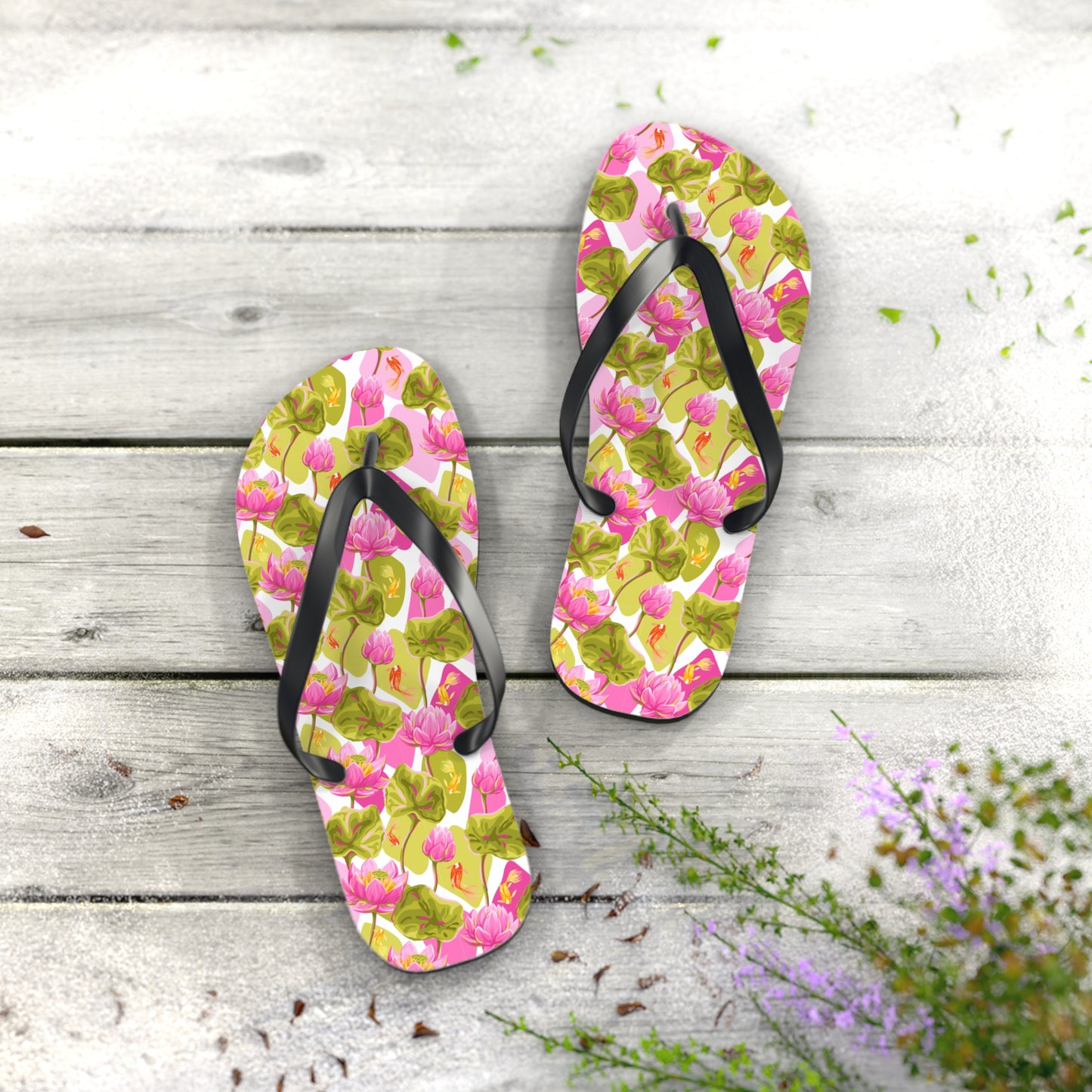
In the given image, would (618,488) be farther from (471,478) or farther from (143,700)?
(143,700)

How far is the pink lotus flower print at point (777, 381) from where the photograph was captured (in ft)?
2.51

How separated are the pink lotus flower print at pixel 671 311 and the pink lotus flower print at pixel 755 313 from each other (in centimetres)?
4

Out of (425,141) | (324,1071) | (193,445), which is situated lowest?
(324,1071)

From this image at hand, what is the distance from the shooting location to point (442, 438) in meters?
0.75

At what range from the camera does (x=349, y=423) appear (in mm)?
746

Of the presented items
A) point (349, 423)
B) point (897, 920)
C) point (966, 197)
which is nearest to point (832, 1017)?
point (897, 920)

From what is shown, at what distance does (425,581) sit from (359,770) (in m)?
0.17

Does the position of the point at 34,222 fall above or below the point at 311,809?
above

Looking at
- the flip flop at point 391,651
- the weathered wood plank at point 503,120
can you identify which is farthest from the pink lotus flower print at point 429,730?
the weathered wood plank at point 503,120

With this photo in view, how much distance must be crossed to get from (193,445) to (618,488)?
15.5 inches

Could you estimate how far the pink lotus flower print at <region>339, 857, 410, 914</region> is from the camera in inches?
26.5

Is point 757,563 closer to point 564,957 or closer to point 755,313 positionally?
point 755,313

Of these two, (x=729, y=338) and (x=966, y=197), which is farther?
(x=966, y=197)

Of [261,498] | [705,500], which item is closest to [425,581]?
[261,498]
